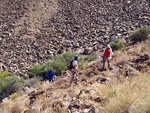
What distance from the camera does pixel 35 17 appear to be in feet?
84.2

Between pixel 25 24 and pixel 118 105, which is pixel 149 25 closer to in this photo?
pixel 25 24

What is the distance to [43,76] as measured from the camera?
54.0 feet

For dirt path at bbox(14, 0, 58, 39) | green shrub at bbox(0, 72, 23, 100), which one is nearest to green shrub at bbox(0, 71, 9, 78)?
green shrub at bbox(0, 72, 23, 100)

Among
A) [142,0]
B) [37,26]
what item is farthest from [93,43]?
[142,0]

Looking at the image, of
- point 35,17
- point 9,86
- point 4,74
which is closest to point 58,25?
point 35,17

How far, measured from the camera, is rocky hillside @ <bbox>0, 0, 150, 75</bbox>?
794 inches

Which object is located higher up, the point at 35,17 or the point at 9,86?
the point at 35,17

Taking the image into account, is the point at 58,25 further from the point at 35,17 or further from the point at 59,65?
the point at 59,65

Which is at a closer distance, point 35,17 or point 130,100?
point 130,100

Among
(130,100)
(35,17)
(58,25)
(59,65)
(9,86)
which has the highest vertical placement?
(35,17)

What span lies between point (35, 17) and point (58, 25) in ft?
11.2

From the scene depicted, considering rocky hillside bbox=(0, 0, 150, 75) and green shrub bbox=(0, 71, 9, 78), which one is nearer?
green shrub bbox=(0, 71, 9, 78)

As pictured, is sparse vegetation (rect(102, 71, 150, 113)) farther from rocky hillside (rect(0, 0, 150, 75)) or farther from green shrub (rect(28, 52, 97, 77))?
rocky hillside (rect(0, 0, 150, 75))

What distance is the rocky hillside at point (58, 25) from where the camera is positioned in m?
20.2
